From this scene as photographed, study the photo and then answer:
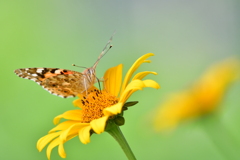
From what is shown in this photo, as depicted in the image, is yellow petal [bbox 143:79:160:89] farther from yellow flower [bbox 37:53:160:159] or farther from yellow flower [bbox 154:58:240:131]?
yellow flower [bbox 154:58:240:131]

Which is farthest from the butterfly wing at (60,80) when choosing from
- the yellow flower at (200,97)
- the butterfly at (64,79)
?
the yellow flower at (200,97)

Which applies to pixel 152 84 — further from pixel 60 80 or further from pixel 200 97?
pixel 60 80

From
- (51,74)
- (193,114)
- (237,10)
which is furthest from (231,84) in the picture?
(237,10)

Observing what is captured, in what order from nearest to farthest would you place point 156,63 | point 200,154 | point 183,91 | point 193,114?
1. point 193,114
2. point 183,91
3. point 200,154
4. point 156,63

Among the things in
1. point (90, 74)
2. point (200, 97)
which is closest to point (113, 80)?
point (90, 74)

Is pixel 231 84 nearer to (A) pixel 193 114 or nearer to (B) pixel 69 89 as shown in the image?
(A) pixel 193 114

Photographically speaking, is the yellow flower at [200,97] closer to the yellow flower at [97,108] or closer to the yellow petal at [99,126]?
the yellow flower at [97,108]

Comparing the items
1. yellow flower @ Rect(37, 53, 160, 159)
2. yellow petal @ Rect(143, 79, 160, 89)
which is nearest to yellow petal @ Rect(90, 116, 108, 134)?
yellow flower @ Rect(37, 53, 160, 159)
